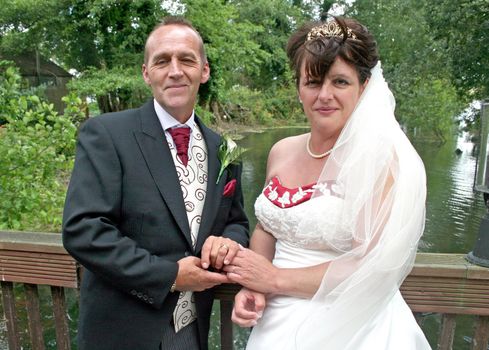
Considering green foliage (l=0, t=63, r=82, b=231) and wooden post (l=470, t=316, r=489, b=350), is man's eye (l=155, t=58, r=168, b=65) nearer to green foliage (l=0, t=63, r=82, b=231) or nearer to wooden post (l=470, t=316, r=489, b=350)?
wooden post (l=470, t=316, r=489, b=350)

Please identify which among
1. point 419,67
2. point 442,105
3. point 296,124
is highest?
point 419,67

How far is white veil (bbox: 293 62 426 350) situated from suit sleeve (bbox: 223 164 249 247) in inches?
17.0

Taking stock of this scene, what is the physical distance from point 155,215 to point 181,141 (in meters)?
0.35

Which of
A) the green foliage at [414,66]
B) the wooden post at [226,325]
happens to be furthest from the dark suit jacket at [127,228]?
the green foliage at [414,66]

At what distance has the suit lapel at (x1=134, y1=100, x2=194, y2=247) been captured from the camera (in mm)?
1769

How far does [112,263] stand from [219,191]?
0.55 metres

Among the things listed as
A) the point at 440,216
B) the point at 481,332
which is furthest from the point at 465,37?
the point at 481,332

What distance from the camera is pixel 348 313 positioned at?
1605 millimetres

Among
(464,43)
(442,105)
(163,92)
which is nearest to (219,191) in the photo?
(163,92)

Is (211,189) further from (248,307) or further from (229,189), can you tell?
(248,307)

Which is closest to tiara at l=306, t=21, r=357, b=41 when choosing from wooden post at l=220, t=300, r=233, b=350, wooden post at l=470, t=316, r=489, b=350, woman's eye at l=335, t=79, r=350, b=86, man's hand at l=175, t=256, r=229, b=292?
woman's eye at l=335, t=79, r=350, b=86

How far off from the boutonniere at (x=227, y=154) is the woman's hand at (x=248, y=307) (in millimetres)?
491

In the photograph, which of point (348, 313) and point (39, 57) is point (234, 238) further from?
point (39, 57)

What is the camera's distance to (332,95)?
1.71m
